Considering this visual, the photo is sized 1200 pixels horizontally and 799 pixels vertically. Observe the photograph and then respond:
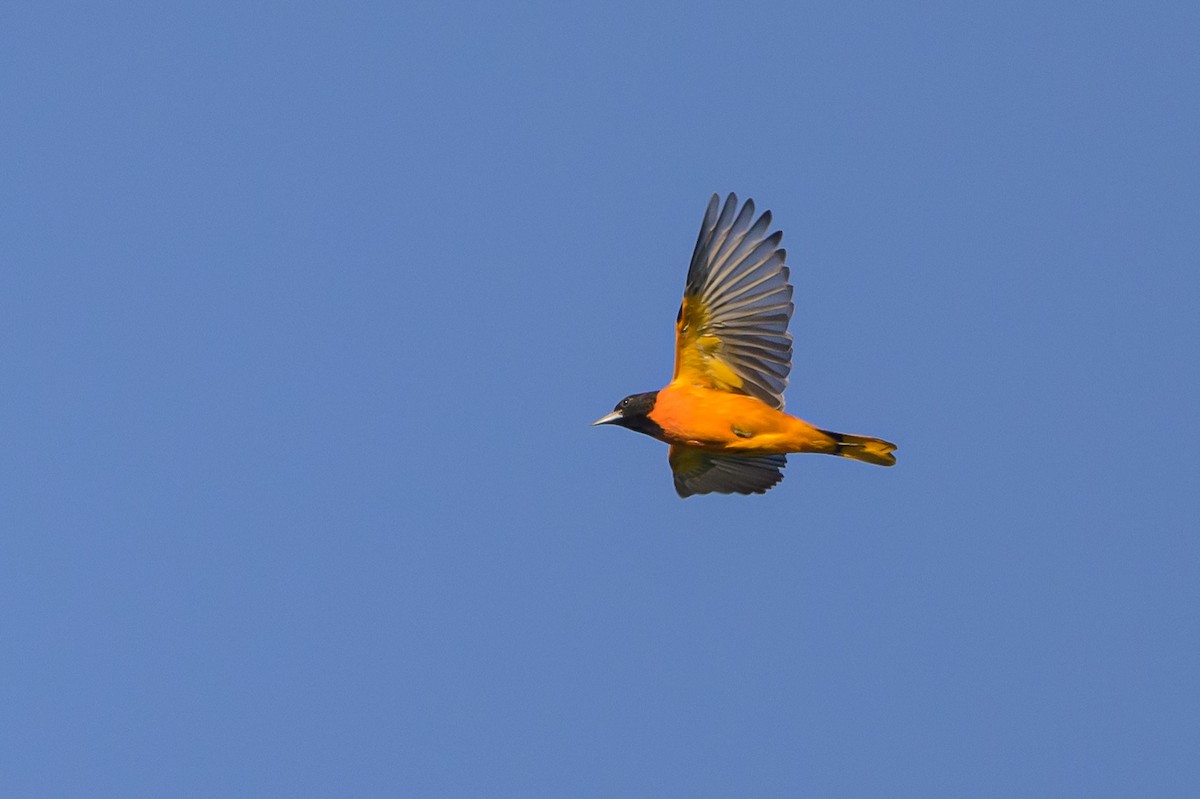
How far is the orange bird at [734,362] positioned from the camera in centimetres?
1761

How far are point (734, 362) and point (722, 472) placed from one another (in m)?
1.88

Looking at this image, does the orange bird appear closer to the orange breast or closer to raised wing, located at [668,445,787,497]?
the orange breast

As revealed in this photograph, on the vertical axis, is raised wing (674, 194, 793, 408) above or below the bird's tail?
above

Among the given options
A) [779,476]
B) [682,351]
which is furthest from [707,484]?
[682,351]

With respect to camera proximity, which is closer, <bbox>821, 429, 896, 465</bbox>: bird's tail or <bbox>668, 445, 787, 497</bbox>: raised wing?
<bbox>821, 429, 896, 465</bbox>: bird's tail

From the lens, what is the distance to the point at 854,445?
695 inches

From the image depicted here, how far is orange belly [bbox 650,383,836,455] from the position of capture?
17562mm

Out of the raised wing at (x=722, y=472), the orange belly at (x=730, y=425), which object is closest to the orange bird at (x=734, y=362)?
the orange belly at (x=730, y=425)

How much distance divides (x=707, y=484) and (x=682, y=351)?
6.44 ft

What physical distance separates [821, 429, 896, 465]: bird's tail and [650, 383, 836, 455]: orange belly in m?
0.08

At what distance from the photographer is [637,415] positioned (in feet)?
58.6

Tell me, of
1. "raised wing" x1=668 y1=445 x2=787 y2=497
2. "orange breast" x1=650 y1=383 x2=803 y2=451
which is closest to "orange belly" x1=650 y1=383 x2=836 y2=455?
"orange breast" x1=650 y1=383 x2=803 y2=451

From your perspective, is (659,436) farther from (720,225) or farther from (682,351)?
(720,225)

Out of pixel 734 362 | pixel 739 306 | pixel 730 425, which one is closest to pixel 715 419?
pixel 730 425
